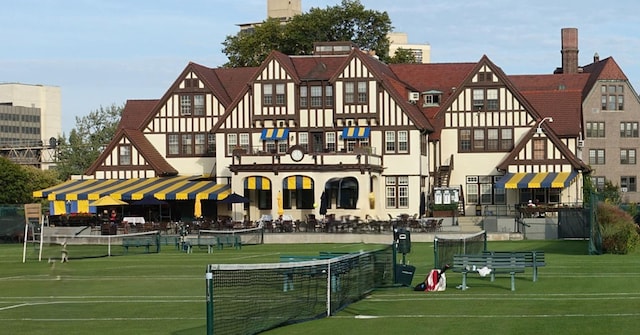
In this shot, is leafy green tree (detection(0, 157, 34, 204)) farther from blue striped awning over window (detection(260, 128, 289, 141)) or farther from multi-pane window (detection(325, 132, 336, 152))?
multi-pane window (detection(325, 132, 336, 152))

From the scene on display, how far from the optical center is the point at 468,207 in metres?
76.3

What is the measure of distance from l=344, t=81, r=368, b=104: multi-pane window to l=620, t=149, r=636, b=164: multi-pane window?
111ft

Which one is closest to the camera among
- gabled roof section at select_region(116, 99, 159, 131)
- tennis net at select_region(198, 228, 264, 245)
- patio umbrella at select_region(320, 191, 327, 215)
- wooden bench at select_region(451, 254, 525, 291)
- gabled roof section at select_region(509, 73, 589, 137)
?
wooden bench at select_region(451, 254, 525, 291)

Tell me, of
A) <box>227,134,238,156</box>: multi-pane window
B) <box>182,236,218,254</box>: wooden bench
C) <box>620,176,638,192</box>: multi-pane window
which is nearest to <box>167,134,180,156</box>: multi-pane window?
<box>227,134,238,156</box>: multi-pane window

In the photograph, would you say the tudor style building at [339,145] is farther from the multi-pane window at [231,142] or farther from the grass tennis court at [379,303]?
the grass tennis court at [379,303]

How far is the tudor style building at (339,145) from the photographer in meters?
70.5

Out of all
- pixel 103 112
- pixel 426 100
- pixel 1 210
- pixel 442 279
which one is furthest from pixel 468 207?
pixel 442 279

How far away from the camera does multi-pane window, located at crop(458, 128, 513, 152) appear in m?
76.1

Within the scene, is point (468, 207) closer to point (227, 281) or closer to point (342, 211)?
point (342, 211)

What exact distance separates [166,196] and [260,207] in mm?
6404

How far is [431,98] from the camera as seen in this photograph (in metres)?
80.4

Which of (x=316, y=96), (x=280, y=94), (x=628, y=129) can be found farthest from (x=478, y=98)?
(x=628, y=129)

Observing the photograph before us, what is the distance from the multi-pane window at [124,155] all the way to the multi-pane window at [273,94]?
34.9ft

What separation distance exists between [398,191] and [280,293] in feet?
164
